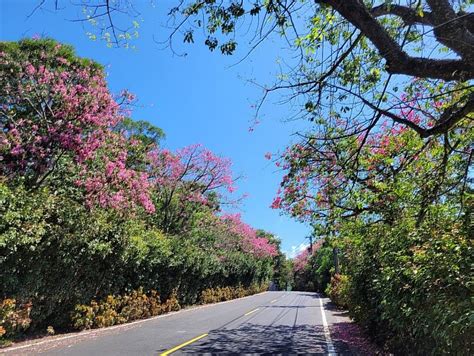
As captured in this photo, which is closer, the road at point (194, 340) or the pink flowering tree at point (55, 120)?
the road at point (194, 340)

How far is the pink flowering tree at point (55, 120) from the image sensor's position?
12.6 m

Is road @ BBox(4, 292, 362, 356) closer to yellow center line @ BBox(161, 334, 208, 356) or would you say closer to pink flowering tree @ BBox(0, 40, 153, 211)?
yellow center line @ BBox(161, 334, 208, 356)

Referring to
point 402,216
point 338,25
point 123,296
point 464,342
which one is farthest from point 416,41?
point 123,296

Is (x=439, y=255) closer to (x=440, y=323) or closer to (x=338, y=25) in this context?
(x=440, y=323)

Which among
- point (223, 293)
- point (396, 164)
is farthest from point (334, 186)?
point (223, 293)

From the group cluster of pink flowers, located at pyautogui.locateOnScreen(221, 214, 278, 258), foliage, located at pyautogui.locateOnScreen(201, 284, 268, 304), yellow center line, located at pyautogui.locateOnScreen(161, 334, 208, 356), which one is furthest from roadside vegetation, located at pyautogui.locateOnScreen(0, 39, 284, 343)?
cluster of pink flowers, located at pyautogui.locateOnScreen(221, 214, 278, 258)

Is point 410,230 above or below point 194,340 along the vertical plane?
above

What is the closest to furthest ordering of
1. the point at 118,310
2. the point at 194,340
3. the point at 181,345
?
the point at 181,345, the point at 194,340, the point at 118,310

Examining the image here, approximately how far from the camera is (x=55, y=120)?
1301cm

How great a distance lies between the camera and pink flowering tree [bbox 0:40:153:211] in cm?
1255

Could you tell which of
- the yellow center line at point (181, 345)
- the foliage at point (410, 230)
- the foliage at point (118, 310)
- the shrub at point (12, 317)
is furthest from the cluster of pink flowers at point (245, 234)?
the shrub at point (12, 317)

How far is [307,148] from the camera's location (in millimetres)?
9812

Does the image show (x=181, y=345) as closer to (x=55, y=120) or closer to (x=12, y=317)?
(x=12, y=317)

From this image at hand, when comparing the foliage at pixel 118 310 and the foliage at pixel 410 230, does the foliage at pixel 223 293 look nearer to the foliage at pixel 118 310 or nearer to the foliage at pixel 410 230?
the foliage at pixel 118 310
